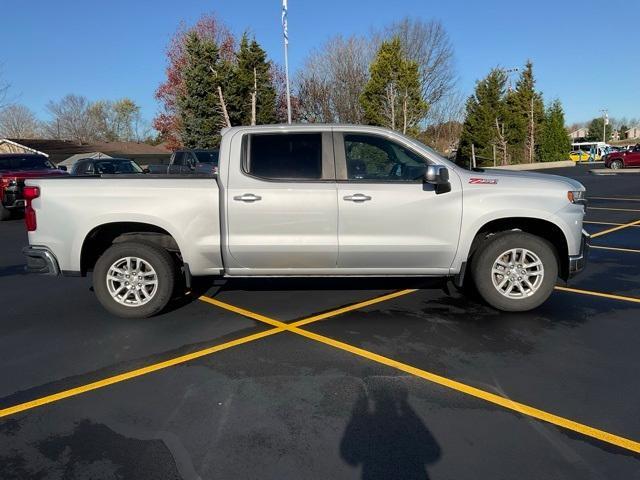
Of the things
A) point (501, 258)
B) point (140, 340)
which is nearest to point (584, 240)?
point (501, 258)

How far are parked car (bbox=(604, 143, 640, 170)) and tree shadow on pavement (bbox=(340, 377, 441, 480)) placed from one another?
4046 centimetres

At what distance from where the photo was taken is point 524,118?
43.5 metres

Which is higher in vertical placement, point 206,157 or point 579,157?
point 579,157

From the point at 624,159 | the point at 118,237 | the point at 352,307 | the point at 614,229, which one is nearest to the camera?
the point at 118,237

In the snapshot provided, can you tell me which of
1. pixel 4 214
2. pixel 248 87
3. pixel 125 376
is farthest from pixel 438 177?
pixel 248 87

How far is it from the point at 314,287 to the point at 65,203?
3.01 m

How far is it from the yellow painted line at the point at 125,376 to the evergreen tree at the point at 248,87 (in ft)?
93.9

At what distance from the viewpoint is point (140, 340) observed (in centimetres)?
475

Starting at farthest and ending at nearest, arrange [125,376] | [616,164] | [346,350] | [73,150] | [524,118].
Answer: [73,150]
[524,118]
[616,164]
[346,350]
[125,376]

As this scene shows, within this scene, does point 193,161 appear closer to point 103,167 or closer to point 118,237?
point 103,167

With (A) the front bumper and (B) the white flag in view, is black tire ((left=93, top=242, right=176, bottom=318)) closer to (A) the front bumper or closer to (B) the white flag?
(A) the front bumper

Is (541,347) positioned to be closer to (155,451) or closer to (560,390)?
(560,390)

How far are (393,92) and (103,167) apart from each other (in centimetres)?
1953

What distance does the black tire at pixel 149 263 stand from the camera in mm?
5227
